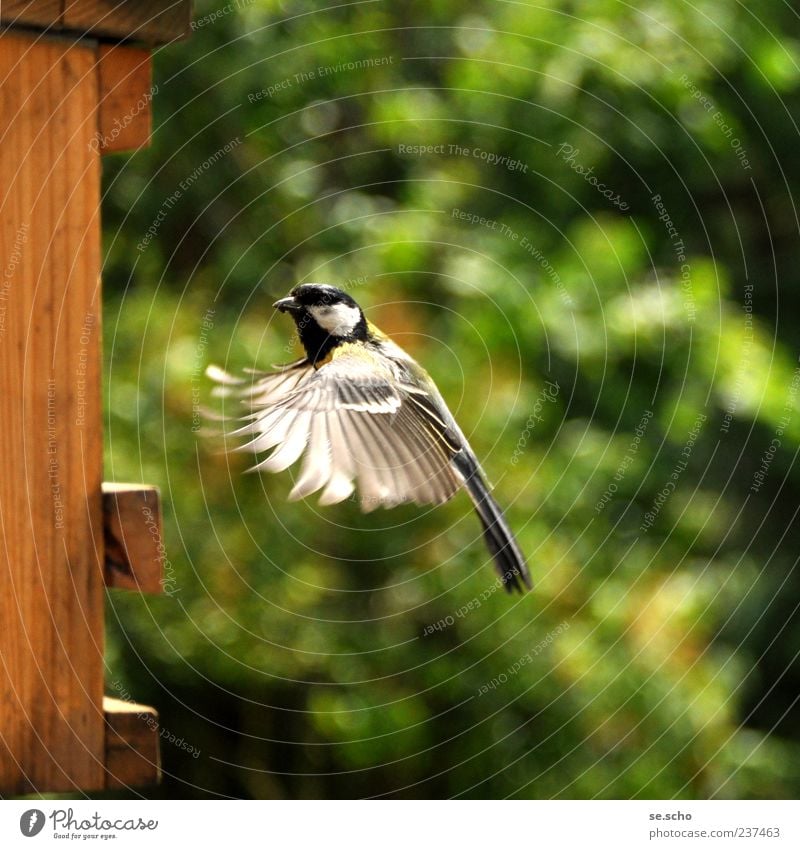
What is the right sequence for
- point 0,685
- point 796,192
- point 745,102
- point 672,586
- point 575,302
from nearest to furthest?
point 0,685 < point 575,302 < point 672,586 < point 745,102 < point 796,192

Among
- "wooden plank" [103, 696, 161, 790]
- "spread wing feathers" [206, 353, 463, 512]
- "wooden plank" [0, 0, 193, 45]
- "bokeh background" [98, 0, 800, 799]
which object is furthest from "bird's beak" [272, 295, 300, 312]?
"bokeh background" [98, 0, 800, 799]

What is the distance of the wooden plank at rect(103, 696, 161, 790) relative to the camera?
158 centimetres

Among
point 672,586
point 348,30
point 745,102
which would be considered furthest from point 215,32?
point 672,586

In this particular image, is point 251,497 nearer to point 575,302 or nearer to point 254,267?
point 254,267

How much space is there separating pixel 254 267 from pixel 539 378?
711 millimetres

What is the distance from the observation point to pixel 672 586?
2.97 meters

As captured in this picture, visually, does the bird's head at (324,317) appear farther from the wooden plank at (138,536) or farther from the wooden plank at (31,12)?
the wooden plank at (31,12)

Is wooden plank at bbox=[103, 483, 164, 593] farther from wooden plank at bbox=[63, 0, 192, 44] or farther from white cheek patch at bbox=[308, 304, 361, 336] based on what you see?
A: wooden plank at bbox=[63, 0, 192, 44]
